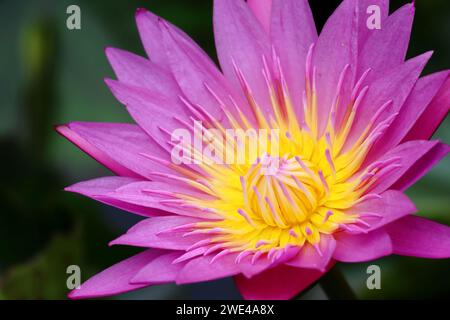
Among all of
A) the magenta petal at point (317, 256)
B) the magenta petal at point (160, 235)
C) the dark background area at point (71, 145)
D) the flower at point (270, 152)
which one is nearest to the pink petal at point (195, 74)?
the flower at point (270, 152)

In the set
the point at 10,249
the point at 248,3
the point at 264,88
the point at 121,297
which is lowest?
the point at 121,297

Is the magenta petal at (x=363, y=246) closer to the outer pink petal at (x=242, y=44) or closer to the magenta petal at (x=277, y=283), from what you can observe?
the magenta petal at (x=277, y=283)

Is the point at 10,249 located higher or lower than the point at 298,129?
lower

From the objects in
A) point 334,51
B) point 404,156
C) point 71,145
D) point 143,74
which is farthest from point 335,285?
point 71,145

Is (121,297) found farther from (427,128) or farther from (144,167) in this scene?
(427,128)

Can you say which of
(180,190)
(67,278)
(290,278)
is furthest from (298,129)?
(67,278)

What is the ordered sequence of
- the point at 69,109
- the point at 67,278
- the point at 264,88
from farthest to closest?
the point at 69,109 → the point at 67,278 → the point at 264,88

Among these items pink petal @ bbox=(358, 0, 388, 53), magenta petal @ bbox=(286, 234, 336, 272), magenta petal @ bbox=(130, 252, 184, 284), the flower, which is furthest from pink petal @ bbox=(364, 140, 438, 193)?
magenta petal @ bbox=(130, 252, 184, 284)
